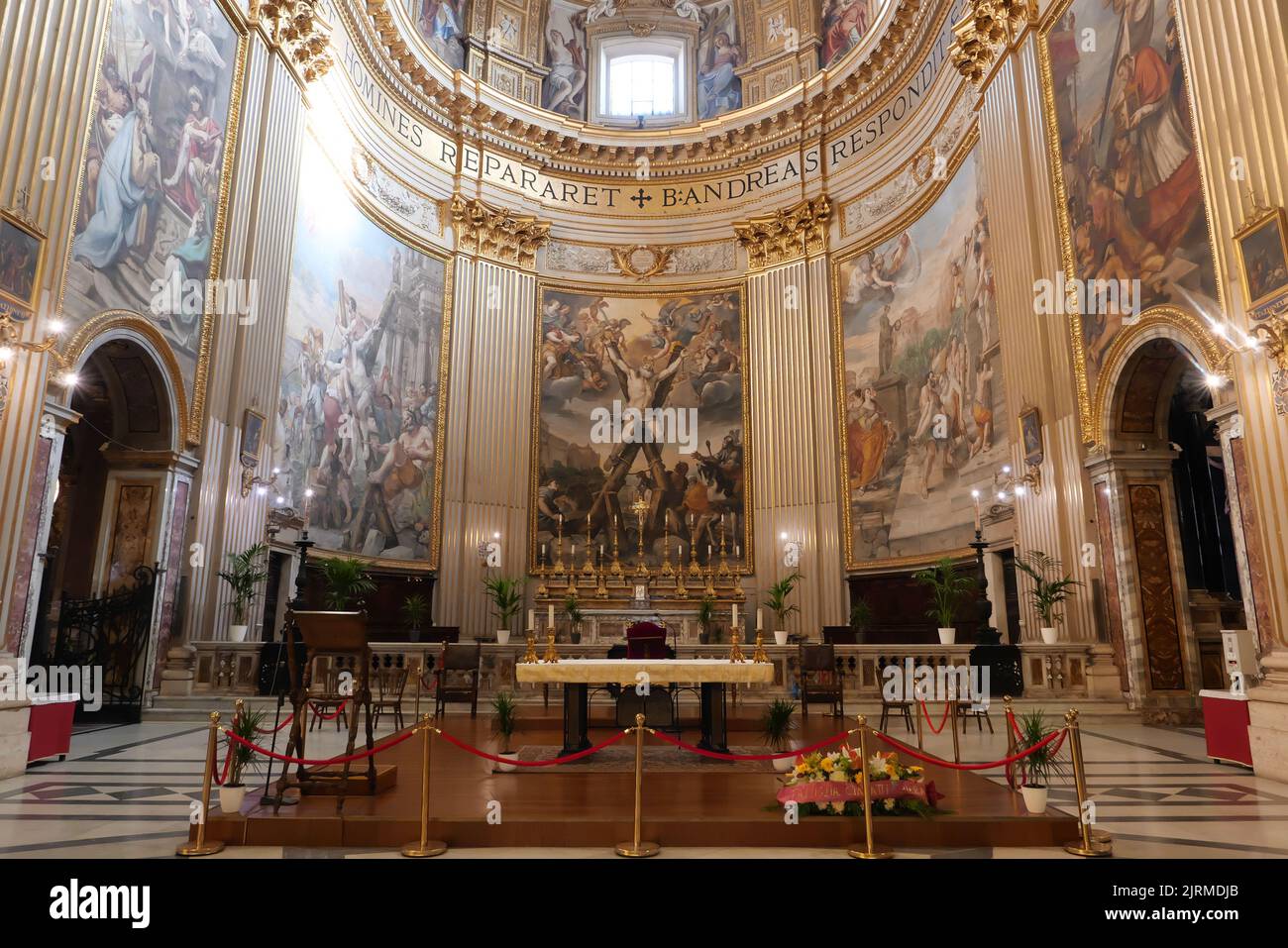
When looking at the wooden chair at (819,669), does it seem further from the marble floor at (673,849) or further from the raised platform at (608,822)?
the raised platform at (608,822)

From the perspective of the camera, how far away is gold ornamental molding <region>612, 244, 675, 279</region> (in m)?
20.6

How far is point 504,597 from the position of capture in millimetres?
15156

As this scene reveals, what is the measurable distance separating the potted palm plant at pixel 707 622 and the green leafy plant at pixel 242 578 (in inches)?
297

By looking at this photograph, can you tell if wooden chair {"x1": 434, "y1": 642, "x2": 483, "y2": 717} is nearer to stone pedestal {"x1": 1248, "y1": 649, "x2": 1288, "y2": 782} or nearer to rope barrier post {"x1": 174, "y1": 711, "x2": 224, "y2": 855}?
rope barrier post {"x1": 174, "y1": 711, "x2": 224, "y2": 855}

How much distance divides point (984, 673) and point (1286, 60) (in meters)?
7.23

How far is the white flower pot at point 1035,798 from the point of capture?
16.0 ft

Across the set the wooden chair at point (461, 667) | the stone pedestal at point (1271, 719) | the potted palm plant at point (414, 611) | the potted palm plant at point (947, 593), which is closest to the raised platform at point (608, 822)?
the stone pedestal at point (1271, 719)

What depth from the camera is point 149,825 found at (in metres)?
5.00

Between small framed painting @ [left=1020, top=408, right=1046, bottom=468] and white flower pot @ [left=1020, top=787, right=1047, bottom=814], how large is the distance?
25.9ft

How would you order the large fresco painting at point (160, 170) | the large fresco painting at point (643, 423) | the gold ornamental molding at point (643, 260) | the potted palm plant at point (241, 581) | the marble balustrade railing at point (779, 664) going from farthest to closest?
the gold ornamental molding at point (643, 260) < the large fresco painting at point (643, 423) < the potted palm plant at point (241, 581) < the marble balustrade railing at point (779, 664) < the large fresco painting at point (160, 170)

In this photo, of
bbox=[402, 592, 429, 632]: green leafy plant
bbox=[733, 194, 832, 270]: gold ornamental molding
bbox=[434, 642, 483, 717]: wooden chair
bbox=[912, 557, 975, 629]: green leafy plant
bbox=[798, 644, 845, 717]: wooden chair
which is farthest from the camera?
bbox=[733, 194, 832, 270]: gold ornamental molding

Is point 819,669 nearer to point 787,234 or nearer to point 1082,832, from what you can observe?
point 1082,832

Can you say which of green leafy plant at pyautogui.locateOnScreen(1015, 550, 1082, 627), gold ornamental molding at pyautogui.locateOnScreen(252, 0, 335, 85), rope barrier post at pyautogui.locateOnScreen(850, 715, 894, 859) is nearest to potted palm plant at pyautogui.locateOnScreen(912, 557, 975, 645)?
green leafy plant at pyautogui.locateOnScreen(1015, 550, 1082, 627)
